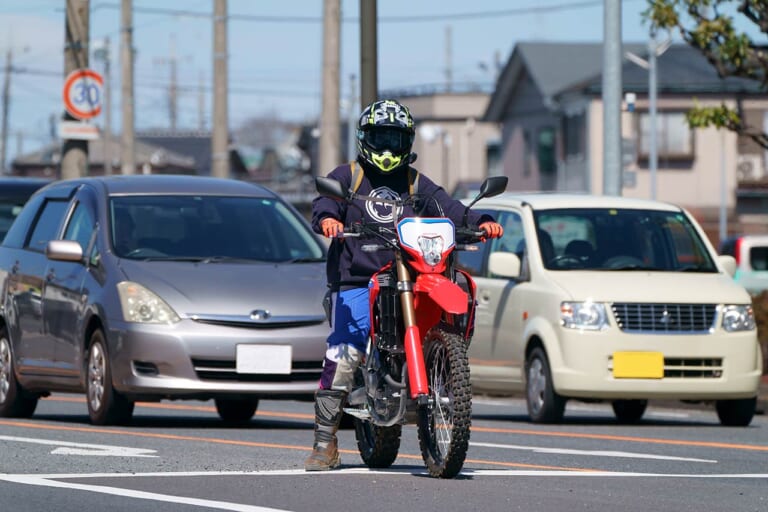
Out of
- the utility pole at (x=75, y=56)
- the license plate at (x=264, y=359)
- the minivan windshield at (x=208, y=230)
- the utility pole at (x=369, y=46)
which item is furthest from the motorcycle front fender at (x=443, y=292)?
the utility pole at (x=75, y=56)

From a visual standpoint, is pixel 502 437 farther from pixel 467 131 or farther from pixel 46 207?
pixel 467 131

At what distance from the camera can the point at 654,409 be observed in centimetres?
1584

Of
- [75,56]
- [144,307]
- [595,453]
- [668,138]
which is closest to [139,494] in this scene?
Result: [595,453]

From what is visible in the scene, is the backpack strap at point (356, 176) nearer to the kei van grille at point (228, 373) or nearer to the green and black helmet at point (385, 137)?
the green and black helmet at point (385, 137)

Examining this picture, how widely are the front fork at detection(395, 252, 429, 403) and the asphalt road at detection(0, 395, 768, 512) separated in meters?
0.41

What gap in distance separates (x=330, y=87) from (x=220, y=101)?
6607 mm

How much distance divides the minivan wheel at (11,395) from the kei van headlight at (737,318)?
5.11 m

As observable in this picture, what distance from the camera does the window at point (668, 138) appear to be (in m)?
55.7

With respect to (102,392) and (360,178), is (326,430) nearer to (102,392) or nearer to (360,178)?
(360,178)

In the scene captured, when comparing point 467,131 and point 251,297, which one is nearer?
point 251,297

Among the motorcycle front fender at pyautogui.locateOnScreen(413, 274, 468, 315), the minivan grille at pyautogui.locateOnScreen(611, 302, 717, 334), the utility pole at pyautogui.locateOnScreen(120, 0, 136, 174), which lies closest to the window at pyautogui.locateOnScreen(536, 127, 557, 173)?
the utility pole at pyautogui.locateOnScreen(120, 0, 136, 174)

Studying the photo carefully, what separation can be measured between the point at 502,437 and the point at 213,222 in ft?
8.80

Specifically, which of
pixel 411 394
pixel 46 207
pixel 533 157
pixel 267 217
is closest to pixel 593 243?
pixel 267 217

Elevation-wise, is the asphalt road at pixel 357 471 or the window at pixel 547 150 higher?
the window at pixel 547 150
